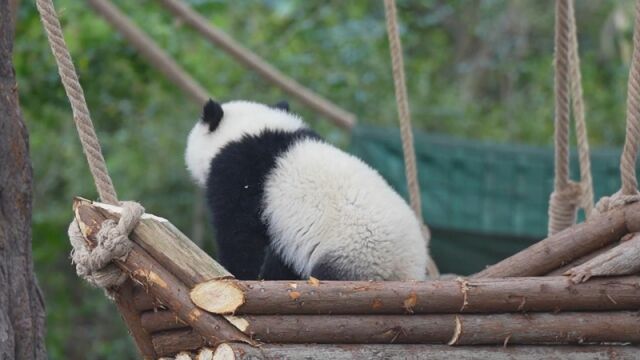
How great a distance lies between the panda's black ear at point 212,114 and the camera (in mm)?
3154

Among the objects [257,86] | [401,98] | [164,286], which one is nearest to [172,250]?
[164,286]

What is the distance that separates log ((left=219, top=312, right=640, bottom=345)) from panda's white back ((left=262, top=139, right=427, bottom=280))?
59cm

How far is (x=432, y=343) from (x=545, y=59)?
6.31m

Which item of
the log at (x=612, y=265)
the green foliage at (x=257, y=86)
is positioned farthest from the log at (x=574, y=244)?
the green foliage at (x=257, y=86)

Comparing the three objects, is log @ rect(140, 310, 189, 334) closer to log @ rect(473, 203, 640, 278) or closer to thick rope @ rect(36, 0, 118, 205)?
thick rope @ rect(36, 0, 118, 205)

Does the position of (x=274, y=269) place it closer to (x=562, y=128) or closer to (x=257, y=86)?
(x=562, y=128)

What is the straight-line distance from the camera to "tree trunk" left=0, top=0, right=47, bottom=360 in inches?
91.8

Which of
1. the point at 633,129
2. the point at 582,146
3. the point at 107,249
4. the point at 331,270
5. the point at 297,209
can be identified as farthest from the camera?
the point at 582,146

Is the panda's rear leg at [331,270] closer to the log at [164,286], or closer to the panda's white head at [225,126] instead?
the panda's white head at [225,126]

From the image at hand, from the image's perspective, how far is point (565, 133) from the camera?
123 inches

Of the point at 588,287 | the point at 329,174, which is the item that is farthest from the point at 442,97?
the point at 588,287

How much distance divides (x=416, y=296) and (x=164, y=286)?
489 millimetres

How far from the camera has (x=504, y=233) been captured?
5.17 m

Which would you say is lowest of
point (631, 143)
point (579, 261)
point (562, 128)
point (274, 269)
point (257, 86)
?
point (257, 86)
